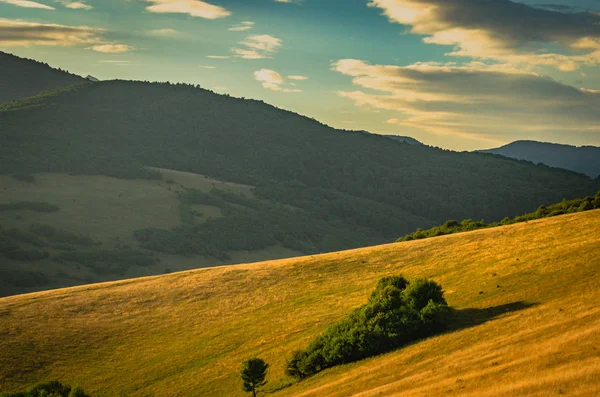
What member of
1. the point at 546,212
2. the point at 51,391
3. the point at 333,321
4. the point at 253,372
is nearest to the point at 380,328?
the point at 253,372

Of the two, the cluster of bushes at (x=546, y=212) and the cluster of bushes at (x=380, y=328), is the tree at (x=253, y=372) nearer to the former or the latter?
the cluster of bushes at (x=380, y=328)

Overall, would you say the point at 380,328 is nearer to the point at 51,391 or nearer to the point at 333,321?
the point at 333,321

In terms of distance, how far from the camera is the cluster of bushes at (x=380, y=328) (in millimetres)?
40656

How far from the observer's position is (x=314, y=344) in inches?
1714

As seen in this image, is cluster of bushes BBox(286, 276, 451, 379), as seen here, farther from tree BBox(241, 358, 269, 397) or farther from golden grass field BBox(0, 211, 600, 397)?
tree BBox(241, 358, 269, 397)

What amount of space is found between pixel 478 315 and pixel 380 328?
6981 mm

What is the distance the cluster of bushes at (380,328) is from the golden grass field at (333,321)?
1.49 m

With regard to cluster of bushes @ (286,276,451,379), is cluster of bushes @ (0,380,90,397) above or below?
below

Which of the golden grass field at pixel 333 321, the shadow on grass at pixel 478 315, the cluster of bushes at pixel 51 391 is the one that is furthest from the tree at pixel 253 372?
the shadow on grass at pixel 478 315

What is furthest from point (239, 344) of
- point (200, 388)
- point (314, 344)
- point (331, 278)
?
point (331, 278)

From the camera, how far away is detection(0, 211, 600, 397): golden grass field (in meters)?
29.5

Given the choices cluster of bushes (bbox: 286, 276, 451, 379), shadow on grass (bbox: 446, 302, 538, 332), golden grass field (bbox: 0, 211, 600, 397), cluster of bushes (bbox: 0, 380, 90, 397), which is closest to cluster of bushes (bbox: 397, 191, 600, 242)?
golden grass field (bbox: 0, 211, 600, 397)

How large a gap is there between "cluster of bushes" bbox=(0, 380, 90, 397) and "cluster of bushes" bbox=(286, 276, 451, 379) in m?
15.4

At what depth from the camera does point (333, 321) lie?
5078 cm
